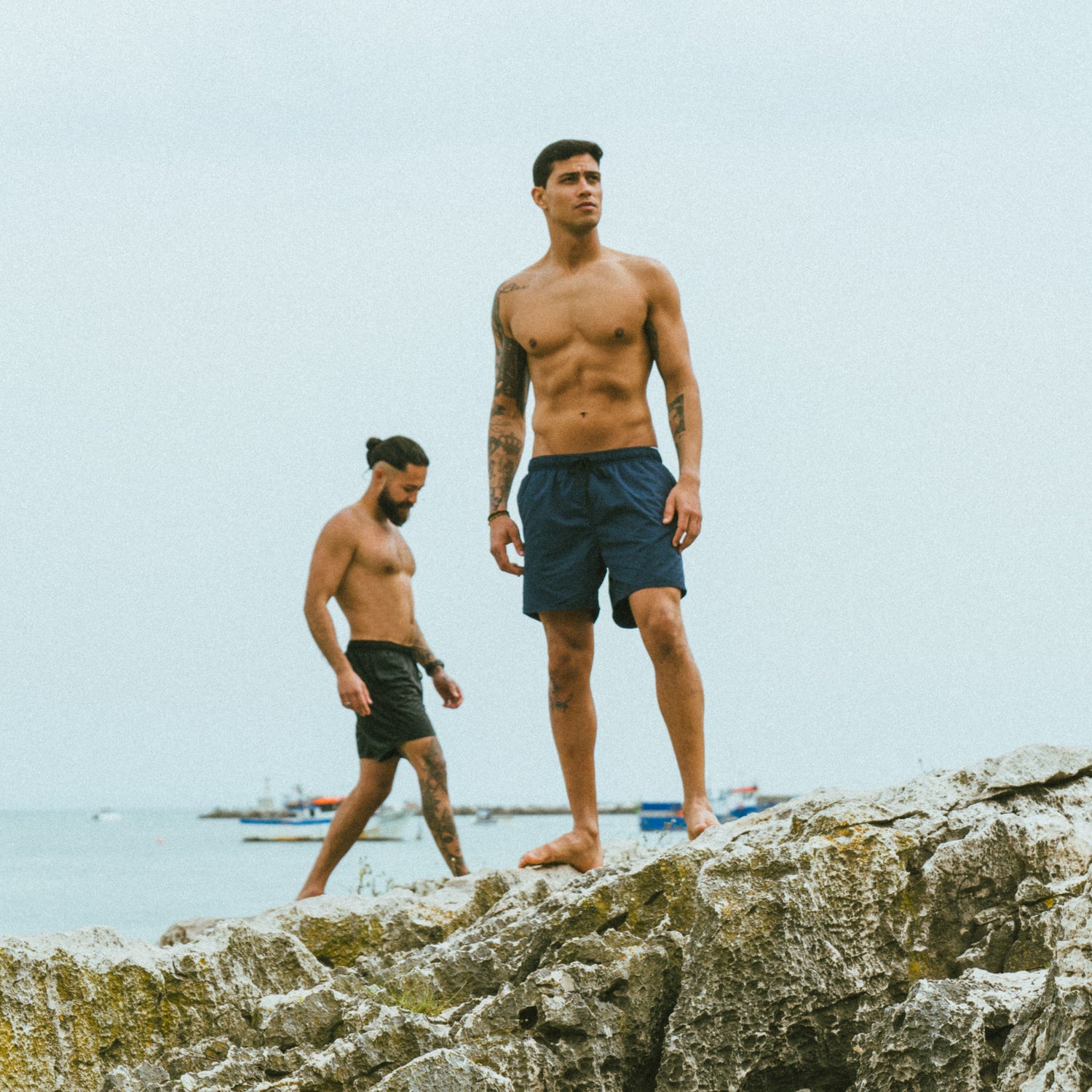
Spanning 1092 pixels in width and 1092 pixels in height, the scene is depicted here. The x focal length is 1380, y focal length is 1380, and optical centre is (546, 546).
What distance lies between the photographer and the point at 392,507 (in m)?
7.10

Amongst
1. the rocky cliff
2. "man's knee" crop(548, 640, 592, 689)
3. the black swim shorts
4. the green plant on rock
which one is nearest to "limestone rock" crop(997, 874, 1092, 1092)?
the rocky cliff

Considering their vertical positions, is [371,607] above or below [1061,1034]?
above

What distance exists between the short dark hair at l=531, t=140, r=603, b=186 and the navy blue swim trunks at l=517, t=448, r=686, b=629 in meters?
1.11

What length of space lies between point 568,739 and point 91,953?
188 centimetres

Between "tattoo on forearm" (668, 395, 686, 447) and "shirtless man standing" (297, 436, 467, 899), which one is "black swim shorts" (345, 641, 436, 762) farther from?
"tattoo on forearm" (668, 395, 686, 447)

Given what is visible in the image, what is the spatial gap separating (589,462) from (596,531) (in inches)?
10.3

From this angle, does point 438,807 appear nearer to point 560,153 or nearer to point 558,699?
point 558,699

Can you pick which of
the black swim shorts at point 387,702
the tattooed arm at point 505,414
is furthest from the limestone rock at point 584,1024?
the black swim shorts at point 387,702

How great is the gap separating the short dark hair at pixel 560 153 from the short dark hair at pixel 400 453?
6.58ft

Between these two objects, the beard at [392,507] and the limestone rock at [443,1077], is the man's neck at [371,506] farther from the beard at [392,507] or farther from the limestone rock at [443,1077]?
the limestone rock at [443,1077]

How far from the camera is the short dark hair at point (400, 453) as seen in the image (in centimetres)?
705

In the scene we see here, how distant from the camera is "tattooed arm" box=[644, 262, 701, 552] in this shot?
5262mm

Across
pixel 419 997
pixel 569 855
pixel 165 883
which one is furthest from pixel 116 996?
pixel 165 883

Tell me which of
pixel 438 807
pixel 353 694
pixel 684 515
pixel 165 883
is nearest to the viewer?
pixel 684 515
